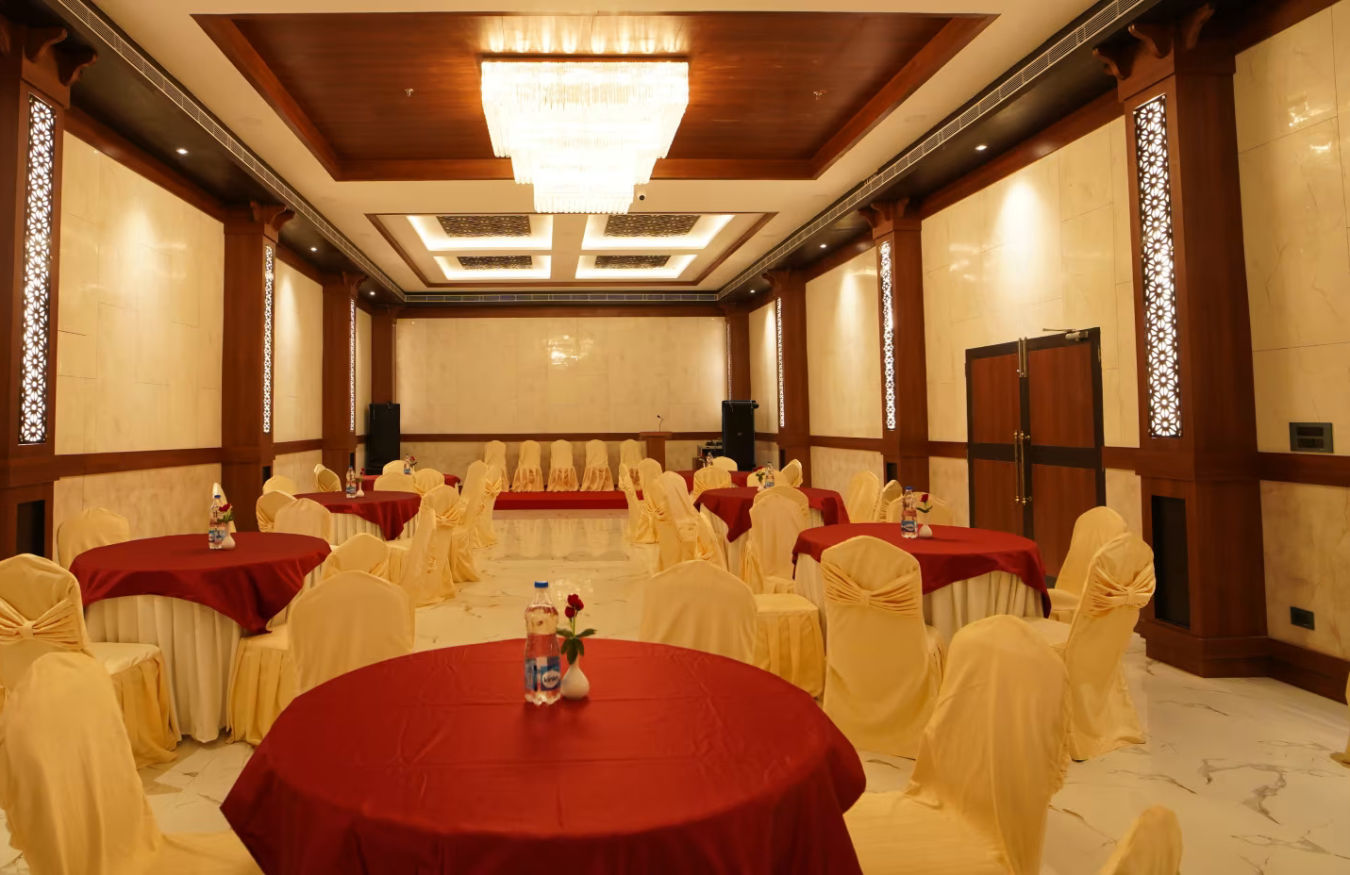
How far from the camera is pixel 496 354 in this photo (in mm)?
14156

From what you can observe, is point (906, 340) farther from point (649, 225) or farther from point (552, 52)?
point (552, 52)

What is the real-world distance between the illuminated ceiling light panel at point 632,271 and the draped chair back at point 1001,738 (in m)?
11.0

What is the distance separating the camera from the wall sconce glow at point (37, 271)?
4457 millimetres

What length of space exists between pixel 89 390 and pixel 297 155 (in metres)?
2.67

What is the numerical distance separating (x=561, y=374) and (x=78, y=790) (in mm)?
12932

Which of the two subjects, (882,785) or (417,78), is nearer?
(882,785)

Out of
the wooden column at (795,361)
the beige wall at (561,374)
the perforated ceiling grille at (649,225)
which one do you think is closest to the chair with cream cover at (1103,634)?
the perforated ceiling grille at (649,225)

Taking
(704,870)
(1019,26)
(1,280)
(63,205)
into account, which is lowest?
(704,870)

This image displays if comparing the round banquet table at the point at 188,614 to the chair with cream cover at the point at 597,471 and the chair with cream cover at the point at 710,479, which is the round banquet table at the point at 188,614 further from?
the chair with cream cover at the point at 597,471

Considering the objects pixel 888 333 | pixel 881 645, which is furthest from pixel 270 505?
pixel 888 333

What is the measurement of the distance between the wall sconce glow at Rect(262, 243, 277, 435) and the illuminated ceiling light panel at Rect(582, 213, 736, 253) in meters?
3.81

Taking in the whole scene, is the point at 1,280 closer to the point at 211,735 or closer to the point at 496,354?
the point at 211,735

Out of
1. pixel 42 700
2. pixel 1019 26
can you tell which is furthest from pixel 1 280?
pixel 1019 26

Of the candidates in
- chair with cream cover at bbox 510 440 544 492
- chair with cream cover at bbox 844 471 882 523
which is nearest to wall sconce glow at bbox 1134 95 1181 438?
chair with cream cover at bbox 844 471 882 523
